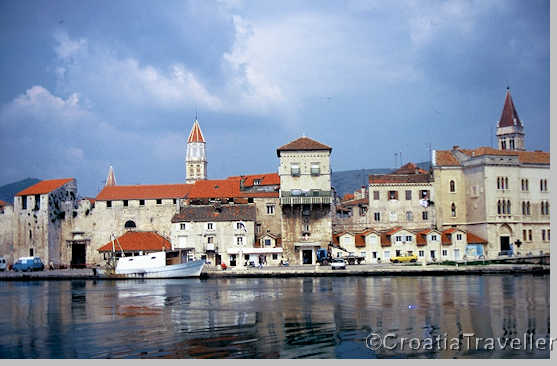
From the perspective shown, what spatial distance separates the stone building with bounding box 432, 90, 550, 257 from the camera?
62.7 m

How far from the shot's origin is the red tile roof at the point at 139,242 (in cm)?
6277

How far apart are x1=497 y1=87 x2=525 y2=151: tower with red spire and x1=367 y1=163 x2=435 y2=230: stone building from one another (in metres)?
32.3

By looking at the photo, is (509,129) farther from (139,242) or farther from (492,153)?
(139,242)

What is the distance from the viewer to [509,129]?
9225 centimetres

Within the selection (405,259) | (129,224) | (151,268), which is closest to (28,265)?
(129,224)

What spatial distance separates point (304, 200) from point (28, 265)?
29.3m

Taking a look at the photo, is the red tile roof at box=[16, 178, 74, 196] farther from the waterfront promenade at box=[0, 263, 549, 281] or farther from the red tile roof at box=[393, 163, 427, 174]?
the red tile roof at box=[393, 163, 427, 174]

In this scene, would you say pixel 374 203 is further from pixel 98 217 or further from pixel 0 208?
pixel 0 208

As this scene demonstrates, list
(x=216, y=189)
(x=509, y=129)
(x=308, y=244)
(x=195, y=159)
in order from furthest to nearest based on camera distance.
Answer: (x=195, y=159) → (x=509, y=129) → (x=216, y=189) → (x=308, y=244)

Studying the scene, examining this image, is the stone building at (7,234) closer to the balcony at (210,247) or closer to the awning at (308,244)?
the balcony at (210,247)

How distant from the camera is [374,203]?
65.3m

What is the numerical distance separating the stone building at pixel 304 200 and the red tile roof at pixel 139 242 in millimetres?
12117
